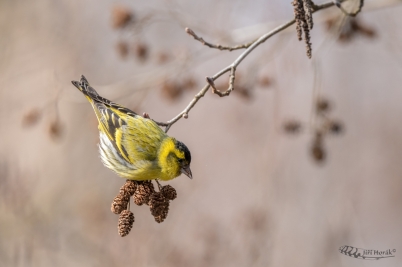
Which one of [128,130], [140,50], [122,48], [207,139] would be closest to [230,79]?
[128,130]

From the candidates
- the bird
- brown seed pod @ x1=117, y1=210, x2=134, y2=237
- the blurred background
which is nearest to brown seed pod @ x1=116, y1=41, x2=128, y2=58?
the blurred background

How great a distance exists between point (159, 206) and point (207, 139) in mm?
6179

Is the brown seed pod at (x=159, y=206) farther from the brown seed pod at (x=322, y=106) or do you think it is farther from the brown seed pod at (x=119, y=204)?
the brown seed pod at (x=322, y=106)

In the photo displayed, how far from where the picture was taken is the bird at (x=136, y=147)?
2.81m

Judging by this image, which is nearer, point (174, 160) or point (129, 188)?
point (129, 188)

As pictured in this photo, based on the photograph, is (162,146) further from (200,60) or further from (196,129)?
(196,129)

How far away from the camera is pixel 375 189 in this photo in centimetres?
785

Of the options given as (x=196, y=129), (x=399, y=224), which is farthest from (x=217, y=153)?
(x=399, y=224)

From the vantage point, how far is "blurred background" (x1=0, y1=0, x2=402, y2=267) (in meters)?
4.28

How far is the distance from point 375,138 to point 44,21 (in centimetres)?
658

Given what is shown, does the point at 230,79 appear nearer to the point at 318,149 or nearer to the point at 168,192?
the point at 168,192

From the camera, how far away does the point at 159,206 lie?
2.35 metres

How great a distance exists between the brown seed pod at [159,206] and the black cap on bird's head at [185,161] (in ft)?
1.34

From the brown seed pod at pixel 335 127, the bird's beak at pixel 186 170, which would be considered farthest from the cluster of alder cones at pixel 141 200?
the brown seed pod at pixel 335 127
